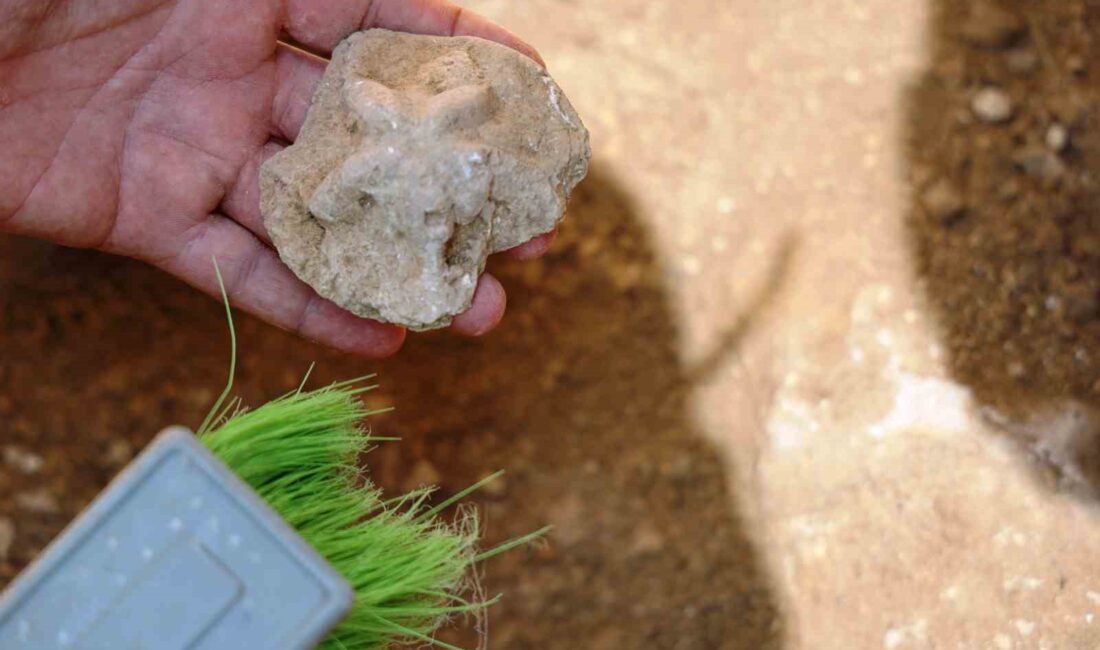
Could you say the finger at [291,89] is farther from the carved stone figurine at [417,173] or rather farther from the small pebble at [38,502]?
the small pebble at [38,502]

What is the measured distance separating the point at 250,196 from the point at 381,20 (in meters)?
0.47

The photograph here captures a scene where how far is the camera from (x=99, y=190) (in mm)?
1911

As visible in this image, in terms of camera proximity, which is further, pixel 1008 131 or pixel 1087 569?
pixel 1008 131

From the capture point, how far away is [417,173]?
174cm

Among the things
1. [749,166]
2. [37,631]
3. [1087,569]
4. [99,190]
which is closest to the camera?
[37,631]

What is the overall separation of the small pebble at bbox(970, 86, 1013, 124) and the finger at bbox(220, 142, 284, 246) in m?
1.85

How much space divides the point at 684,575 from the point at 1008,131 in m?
1.48

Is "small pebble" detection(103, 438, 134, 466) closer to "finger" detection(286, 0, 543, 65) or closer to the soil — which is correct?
"finger" detection(286, 0, 543, 65)

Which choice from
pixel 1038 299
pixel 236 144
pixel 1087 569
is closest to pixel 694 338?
pixel 1038 299

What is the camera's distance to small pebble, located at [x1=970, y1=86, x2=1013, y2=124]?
259cm

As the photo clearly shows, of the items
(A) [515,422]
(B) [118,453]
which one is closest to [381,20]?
(A) [515,422]

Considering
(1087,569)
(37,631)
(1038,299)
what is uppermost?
(37,631)

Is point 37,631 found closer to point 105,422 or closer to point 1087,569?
point 105,422

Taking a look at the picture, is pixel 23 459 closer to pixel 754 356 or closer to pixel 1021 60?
pixel 754 356
